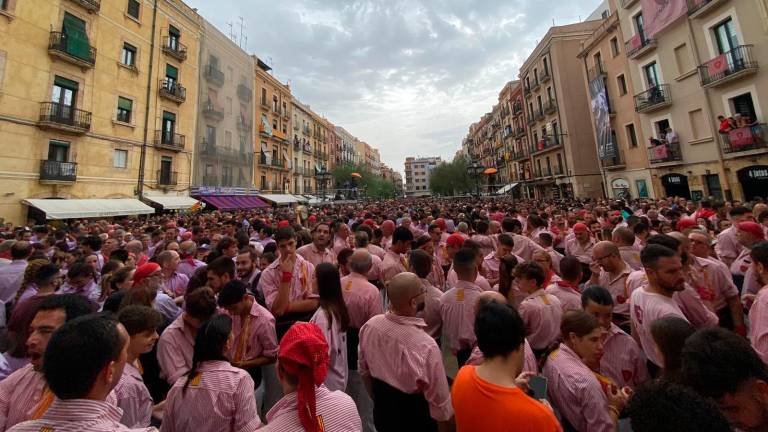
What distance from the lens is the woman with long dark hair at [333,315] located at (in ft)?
9.41

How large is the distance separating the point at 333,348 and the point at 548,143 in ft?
102

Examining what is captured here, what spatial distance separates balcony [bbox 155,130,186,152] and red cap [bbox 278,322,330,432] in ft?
78.2

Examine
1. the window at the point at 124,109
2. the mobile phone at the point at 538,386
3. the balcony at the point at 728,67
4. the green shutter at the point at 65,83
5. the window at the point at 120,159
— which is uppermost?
the green shutter at the point at 65,83

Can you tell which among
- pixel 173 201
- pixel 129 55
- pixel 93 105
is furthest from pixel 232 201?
pixel 129 55

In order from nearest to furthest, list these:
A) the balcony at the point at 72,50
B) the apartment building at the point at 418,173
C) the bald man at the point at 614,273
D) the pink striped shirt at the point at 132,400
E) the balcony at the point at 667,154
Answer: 1. the pink striped shirt at the point at 132,400
2. the bald man at the point at 614,273
3. the balcony at the point at 72,50
4. the balcony at the point at 667,154
5. the apartment building at the point at 418,173

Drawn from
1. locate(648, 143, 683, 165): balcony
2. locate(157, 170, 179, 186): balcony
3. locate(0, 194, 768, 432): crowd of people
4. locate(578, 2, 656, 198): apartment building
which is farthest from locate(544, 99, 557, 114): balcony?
locate(157, 170, 179, 186): balcony

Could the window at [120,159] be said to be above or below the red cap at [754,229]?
above

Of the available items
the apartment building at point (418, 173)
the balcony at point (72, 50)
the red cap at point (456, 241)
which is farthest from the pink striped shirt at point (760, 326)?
the apartment building at point (418, 173)

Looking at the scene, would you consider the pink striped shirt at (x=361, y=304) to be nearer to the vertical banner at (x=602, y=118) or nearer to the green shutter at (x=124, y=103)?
the green shutter at (x=124, y=103)

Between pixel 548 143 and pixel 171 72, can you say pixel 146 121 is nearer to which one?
pixel 171 72

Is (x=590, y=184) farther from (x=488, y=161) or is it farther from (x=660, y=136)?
(x=488, y=161)

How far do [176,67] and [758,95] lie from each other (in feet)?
105

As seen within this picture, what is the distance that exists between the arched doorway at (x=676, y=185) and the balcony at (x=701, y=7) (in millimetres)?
7772

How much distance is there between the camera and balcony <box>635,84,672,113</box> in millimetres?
17219
